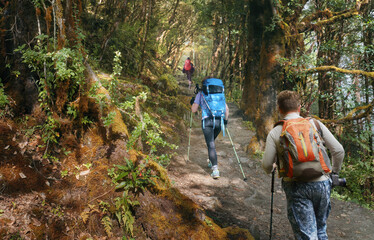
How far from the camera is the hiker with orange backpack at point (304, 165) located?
2.55 metres

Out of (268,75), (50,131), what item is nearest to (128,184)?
(50,131)

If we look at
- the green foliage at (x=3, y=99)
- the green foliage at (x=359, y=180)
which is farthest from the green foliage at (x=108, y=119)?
the green foliage at (x=359, y=180)

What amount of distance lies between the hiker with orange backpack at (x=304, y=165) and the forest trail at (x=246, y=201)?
58.5 inches

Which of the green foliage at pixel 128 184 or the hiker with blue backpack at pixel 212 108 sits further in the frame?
the hiker with blue backpack at pixel 212 108

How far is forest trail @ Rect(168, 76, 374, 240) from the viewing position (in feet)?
15.1

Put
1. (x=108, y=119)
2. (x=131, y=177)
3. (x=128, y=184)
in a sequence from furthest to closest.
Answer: (x=108, y=119) → (x=131, y=177) → (x=128, y=184)

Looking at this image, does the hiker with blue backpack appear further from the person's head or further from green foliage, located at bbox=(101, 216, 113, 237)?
green foliage, located at bbox=(101, 216, 113, 237)

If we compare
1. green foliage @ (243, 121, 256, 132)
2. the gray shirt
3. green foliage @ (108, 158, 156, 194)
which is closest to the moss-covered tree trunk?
green foliage @ (243, 121, 256, 132)

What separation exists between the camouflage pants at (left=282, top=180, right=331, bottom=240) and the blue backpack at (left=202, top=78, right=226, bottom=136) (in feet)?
11.0

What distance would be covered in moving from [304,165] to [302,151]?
15cm

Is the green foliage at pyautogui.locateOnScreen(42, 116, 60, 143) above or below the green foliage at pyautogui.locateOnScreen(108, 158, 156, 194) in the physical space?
above

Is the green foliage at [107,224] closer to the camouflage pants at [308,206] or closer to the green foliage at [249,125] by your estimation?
the camouflage pants at [308,206]

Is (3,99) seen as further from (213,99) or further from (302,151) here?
(213,99)

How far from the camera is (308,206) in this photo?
2.67 metres
